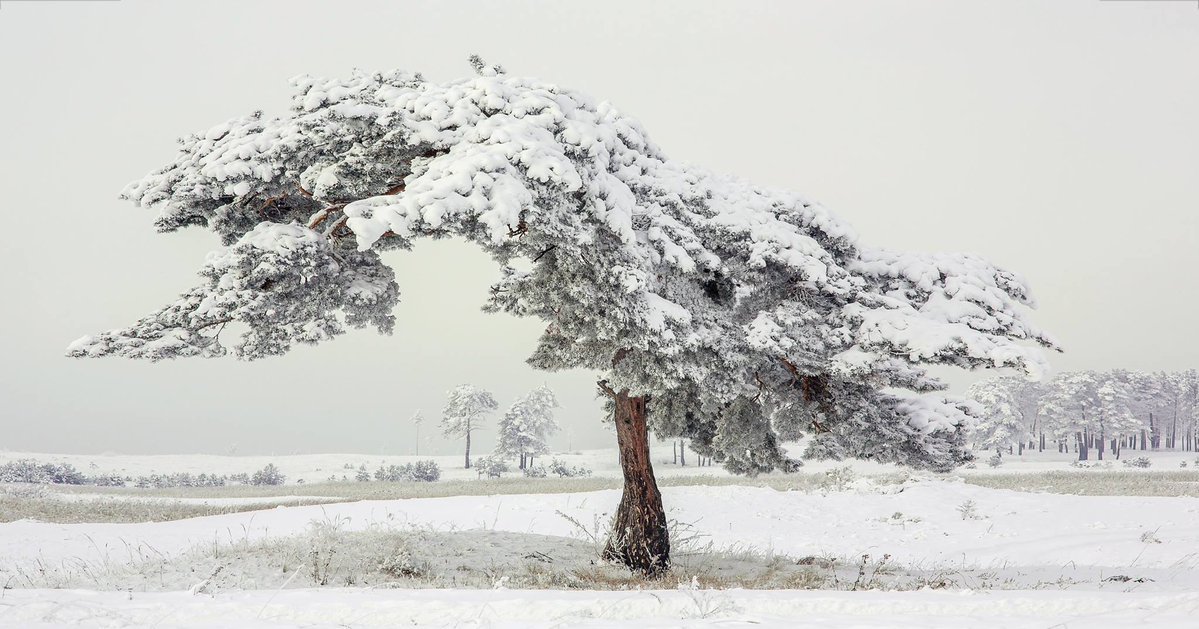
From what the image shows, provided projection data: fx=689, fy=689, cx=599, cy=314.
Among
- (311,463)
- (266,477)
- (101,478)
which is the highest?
(266,477)

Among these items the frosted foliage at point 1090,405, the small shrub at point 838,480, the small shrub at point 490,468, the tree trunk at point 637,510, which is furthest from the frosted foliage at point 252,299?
the frosted foliage at point 1090,405

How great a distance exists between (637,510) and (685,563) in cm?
161

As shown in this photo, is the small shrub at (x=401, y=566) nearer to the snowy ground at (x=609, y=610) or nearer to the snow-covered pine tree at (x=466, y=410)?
the snowy ground at (x=609, y=610)

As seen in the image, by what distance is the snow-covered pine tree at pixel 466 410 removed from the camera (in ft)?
245

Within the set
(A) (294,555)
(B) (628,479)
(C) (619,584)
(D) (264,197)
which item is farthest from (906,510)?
(D) (264,197)

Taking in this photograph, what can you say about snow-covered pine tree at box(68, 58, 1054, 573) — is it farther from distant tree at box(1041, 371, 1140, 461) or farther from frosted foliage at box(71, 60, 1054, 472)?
distant tree at box(1041, 371, 1140, 461)

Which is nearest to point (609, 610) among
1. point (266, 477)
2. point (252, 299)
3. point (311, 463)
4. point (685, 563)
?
point (252, 299)

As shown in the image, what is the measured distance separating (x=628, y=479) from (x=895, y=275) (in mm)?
5460

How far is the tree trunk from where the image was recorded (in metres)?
11.3

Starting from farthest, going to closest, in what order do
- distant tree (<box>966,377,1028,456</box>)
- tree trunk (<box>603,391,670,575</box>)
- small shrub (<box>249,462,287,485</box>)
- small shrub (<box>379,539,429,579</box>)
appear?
distant tree (<box>966,377,1028,456</box>)
small shrub (<box>249,462,287,485</box>)
tree trunk (<box>603,391,670,575</box>)
small shrub (<box>379,539,429,579</box>)

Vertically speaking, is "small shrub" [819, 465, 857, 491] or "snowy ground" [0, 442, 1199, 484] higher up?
"small shrub" [819, 465, 857, 491]

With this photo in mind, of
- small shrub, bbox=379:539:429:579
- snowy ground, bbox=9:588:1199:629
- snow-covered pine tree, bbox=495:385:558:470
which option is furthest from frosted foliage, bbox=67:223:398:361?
snow-covered pine tree, bbox=495:385:558:470

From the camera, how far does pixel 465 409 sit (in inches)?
2948

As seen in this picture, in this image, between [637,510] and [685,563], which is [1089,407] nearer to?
[685,563]
